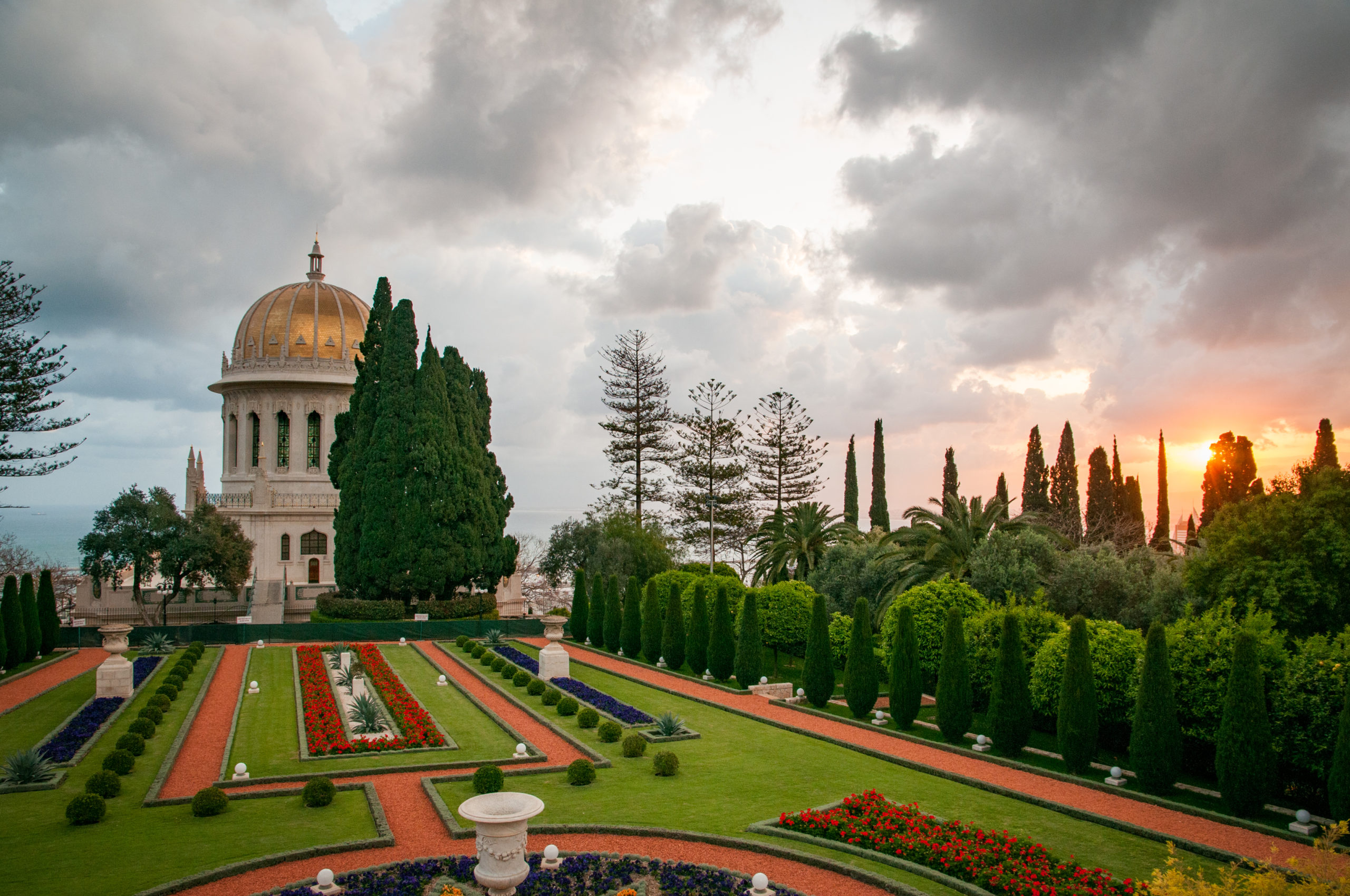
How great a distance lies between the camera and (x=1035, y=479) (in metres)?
42.1

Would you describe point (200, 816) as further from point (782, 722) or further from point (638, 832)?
point (782, 722)

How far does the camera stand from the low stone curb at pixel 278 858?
948cm

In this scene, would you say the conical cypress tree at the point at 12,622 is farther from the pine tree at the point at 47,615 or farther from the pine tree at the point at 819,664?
the pine tree at the point at 819,664

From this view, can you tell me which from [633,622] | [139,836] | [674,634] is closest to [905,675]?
[674,634]

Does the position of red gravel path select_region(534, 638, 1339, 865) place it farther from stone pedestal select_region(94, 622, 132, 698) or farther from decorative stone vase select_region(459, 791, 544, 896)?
stone pedestal select_region(94, 622, 132, 698)

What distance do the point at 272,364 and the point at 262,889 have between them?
45391 millimetres

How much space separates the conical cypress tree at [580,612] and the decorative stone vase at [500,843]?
25550mm

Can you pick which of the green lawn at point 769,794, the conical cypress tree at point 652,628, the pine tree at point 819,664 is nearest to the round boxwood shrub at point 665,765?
the green lawn at point 769,794

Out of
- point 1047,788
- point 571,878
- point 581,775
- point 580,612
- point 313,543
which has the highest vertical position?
point 313,543

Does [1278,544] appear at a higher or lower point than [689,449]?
lower

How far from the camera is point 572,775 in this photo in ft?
45.1

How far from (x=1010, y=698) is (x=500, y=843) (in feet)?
34.9

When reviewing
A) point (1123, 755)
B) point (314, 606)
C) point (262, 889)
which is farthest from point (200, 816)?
point (314, 606)

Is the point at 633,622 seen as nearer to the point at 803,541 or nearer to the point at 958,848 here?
the point at 803,541
